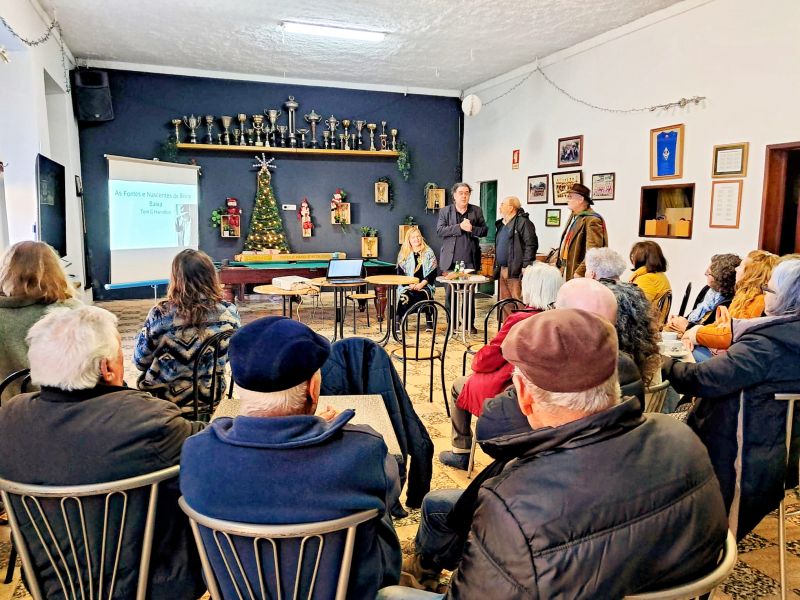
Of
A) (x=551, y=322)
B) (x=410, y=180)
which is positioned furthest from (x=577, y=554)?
(x=410, y=180)

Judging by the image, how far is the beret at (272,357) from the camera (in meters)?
1.29

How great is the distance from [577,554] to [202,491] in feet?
2.47

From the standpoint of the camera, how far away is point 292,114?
930 cm

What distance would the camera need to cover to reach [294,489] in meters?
1.20

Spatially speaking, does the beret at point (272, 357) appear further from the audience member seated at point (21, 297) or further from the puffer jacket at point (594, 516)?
the audience member seated at point (21, 297)

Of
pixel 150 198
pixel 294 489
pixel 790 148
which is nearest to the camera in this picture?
pixel 294 489

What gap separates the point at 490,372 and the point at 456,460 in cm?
69

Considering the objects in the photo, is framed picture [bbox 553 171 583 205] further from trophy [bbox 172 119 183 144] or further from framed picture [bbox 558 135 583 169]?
trophy [bbox 172 119 183 144]

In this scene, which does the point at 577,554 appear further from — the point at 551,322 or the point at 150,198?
the point at 150,198

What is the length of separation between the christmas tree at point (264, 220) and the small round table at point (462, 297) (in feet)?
11.9

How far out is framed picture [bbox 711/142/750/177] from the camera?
17.1ft

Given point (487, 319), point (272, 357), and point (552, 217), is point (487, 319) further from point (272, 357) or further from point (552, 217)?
point (552, 217)

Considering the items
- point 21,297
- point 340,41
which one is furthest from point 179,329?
point 340,41

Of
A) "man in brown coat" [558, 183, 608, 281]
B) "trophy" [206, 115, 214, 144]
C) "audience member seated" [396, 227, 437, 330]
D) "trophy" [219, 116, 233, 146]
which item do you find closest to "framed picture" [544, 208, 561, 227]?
"man in brown coat" [558, 183, 608, 281]
